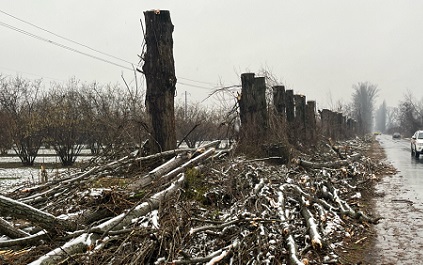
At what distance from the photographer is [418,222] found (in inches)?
251

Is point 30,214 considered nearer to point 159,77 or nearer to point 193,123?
point 159,77

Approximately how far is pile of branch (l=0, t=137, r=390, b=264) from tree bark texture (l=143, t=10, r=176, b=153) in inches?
26.2

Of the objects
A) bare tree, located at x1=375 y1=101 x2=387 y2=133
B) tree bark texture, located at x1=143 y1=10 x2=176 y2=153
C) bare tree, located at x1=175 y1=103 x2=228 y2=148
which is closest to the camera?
tree bark texture, located at x1=143 y1=10 x2=176 y2=153

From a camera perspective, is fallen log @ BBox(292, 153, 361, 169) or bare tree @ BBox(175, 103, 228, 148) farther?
bare tree @ BBox(175, 103, 228, 148)

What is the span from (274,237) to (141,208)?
1.69 metres

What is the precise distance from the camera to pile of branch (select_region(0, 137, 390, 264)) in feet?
11.2

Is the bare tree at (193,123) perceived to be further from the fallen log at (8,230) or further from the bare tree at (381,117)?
the bare tree at (381,117)

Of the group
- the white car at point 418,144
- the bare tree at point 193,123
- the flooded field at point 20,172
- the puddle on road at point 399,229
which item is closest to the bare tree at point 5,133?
the flooded field at point 20,172

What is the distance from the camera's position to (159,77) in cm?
736

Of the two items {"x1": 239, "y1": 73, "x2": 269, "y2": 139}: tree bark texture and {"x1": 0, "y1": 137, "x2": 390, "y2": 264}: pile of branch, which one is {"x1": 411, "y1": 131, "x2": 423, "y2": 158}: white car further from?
{"x1": 0, "y1": 137, "x2": 390, "y2": 264}: pile of branch

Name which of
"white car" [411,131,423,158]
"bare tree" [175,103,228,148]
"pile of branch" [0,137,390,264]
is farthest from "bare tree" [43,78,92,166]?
"white car" [411,131,423,158]

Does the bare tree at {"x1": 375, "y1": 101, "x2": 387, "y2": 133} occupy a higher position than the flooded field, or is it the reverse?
the bare tree at {"x1": 375, "y1": 101, "x2": 387, "y2": 133}

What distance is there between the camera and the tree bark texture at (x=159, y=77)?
7355 mm

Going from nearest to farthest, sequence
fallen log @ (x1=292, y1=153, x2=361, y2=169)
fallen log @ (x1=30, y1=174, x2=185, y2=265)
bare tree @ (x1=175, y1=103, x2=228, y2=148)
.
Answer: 1. fallen log @ (x1=30, y1=174, x2=185, y2=265)
2. fallen log @ (x1=292, y1=153, x2=361, y2=169)
3. bare tree @ (x1=175, y1=103, x2=228, y2=148)
